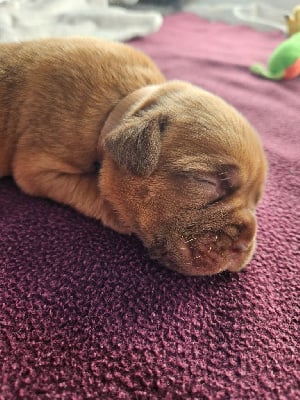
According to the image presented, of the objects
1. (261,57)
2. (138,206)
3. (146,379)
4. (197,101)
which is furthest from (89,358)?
(261,57)

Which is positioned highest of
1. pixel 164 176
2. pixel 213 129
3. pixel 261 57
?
pixel 213 129

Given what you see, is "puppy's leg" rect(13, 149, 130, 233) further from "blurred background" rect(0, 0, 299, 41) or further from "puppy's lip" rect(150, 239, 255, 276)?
"blurred background" rect(0, 0, 299, 41)

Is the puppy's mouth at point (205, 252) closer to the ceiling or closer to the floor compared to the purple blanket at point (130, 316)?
closer to the ceiling

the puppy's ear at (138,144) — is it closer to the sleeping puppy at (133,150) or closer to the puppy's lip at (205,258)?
the sleeping puppy at (133,150)

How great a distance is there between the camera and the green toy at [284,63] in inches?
131

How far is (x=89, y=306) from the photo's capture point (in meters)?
1.45

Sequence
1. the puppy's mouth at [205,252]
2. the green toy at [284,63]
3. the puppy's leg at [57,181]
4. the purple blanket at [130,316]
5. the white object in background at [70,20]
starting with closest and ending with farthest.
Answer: the purple blanket at [130,316]
the puppy's mouth at [205,252]
the puppy's leg at [57,181]
the green toy at [284,63]
the white object in background at [70,20]

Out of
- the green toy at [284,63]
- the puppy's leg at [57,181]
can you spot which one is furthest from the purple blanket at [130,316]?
the green toy at [284,63]

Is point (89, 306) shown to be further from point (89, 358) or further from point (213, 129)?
point (213, 129)

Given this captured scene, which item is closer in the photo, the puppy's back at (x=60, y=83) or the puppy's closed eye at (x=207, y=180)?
the puppy's closed eye at (x=207, y=180)

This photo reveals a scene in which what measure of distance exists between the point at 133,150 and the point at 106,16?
121 inches

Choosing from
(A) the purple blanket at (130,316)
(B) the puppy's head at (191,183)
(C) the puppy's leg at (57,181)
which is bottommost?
(A) the purple blanket at (130,316)

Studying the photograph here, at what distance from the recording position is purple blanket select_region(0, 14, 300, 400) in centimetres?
124

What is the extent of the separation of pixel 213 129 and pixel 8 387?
3.34 feet
